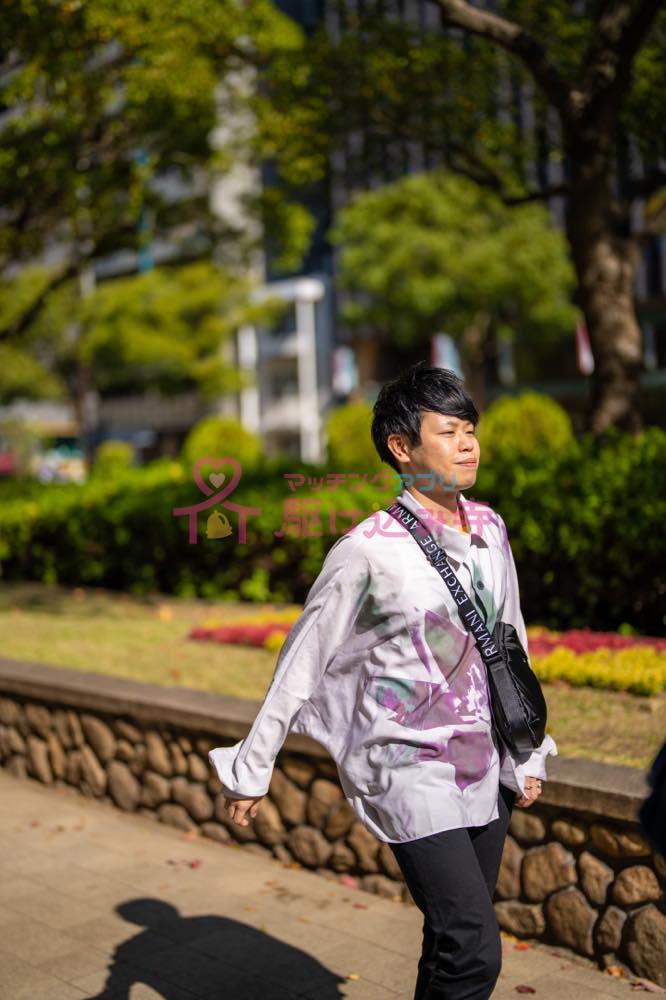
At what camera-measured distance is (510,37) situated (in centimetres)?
928

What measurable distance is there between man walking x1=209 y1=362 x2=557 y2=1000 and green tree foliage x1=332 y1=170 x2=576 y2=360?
1392 inches

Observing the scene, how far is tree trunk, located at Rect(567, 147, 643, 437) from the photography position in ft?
32.5

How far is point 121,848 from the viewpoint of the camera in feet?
19.8

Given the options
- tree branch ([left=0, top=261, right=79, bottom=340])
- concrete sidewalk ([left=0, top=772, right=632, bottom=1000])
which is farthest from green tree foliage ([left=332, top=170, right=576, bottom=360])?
concrete sidewalk ([left=0, top=772, right=632, bottom=1000])

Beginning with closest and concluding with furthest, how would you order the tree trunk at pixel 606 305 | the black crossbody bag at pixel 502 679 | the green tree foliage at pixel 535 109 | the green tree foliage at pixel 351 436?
the black crossbody bag at pixel 502 679 < the green tree foliage at pixel 535 109 < the tree trunk at pixel 606 305 < the green tree foliage at pixel 351 436

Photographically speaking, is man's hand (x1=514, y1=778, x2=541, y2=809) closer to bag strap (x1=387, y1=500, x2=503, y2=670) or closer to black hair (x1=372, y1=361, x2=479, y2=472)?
bag strap (x1=387, y1=500, x2=503, y2=670)

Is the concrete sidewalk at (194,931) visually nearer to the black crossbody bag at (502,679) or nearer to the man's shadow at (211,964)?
the man's shadow at (211,964)

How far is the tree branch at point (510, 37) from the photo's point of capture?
9078mm

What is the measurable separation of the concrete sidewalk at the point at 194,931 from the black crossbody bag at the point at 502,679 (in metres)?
1.57

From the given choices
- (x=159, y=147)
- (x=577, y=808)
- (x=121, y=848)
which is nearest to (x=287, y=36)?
(x=159, y=147)

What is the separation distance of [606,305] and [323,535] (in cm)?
A: 308

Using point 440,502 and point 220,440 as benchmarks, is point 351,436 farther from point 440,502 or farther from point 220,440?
point 440,502

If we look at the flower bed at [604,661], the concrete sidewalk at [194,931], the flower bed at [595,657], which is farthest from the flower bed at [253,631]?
the concrete sidewalk at [194,931]

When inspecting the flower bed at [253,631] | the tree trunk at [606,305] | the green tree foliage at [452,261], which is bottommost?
the flower bed at [253,631]
